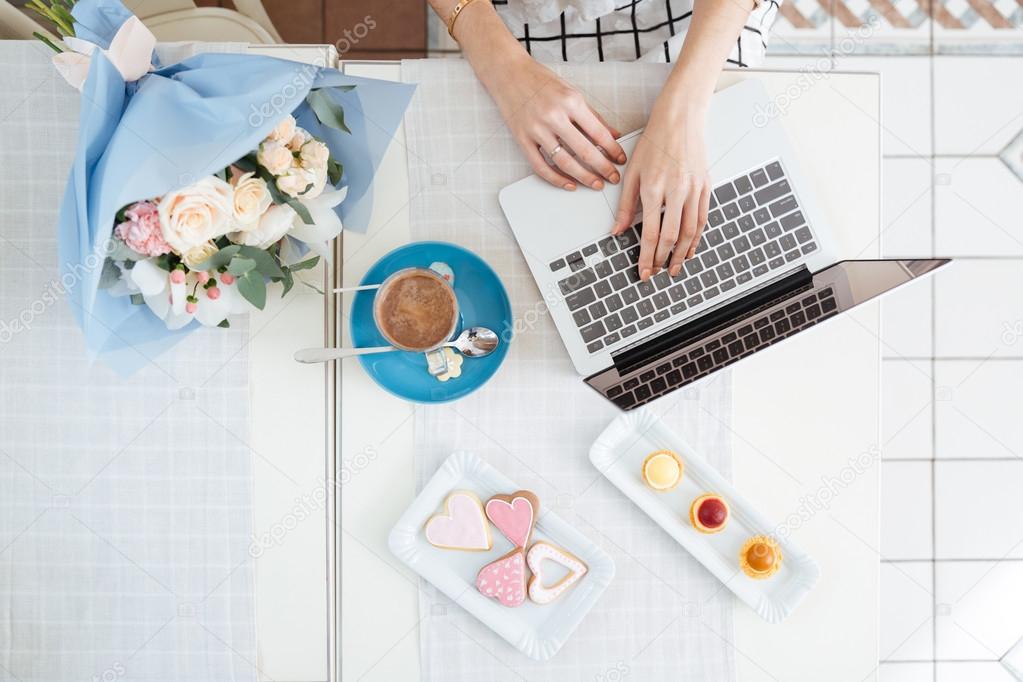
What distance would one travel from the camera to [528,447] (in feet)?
3.06

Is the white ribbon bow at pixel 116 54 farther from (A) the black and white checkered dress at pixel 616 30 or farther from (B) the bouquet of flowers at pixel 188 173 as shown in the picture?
(A) the black and white checkered dress at pixel 616 30

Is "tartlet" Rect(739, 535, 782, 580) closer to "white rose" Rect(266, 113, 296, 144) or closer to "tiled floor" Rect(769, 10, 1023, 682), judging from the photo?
"white rose" Rect(266, 113, 296, 144)

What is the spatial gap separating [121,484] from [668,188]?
0.78 meters

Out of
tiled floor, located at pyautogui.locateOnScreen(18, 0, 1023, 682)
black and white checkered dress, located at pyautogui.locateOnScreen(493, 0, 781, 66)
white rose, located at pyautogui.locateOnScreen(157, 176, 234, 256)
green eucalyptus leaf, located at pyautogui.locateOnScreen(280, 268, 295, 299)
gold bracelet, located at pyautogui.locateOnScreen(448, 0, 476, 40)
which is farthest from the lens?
tiled floor, located at pyautogui.locateOnScreen(18, 0, 1023, 682)

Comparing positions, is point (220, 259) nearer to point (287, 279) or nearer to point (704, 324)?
point (287, 279)

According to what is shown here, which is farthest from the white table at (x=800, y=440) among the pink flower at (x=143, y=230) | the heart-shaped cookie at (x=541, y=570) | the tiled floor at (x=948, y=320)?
the tiled floor at (x=948, y=320)

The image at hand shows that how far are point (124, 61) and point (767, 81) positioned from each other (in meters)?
0.76

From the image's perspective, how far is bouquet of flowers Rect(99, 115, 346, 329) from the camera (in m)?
0.73

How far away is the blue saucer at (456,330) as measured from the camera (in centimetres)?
91

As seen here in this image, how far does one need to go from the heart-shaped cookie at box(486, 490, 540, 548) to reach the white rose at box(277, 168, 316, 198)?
1.44 ft

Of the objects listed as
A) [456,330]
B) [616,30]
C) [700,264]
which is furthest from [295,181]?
[616,30]

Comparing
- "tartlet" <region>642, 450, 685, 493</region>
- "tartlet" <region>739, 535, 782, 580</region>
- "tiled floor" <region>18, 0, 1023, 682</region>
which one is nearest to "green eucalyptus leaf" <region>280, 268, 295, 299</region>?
"tartlet" <region>642, 450, 685, 493</region>

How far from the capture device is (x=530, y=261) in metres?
0.92

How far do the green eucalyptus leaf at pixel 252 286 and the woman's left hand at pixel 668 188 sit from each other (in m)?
0.43
